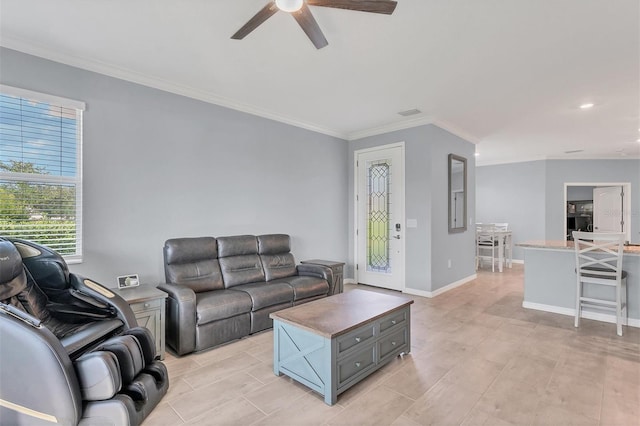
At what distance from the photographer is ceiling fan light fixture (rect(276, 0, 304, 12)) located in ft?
5.98

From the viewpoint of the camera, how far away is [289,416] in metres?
1.97

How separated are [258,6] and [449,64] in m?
1.86

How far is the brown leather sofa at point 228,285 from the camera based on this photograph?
2.83m

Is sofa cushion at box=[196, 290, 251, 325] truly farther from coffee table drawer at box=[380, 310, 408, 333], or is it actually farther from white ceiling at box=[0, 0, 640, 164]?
white ceiling at box=[0, 0, 640, 164]

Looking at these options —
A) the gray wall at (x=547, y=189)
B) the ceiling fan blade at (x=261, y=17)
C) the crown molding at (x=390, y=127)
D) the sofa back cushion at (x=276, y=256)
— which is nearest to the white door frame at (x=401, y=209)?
the crown molding at (x=390, y=127)

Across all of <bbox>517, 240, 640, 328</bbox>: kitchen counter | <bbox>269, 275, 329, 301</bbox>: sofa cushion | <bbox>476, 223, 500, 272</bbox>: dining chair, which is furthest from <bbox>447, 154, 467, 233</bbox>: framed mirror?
<bbox>269, 275, 329, 301</bbox>: sofa cushion

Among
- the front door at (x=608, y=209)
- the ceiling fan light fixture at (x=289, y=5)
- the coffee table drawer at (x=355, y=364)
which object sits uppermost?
the ceiling fan light fixture at (x=289, y=5)

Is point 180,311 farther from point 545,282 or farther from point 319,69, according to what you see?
point 545,282

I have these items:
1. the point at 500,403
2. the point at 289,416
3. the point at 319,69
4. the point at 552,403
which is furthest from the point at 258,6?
the point at 552,403

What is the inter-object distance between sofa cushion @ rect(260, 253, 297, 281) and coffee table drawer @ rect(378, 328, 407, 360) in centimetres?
176

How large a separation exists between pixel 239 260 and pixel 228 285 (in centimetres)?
34

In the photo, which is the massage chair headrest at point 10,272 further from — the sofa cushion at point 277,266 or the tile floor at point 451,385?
the sofa cushion at point 277,266

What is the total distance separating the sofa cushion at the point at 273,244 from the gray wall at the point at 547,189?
21.2 ft

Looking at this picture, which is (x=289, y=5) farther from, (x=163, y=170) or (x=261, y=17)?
(x=163, y=170)
